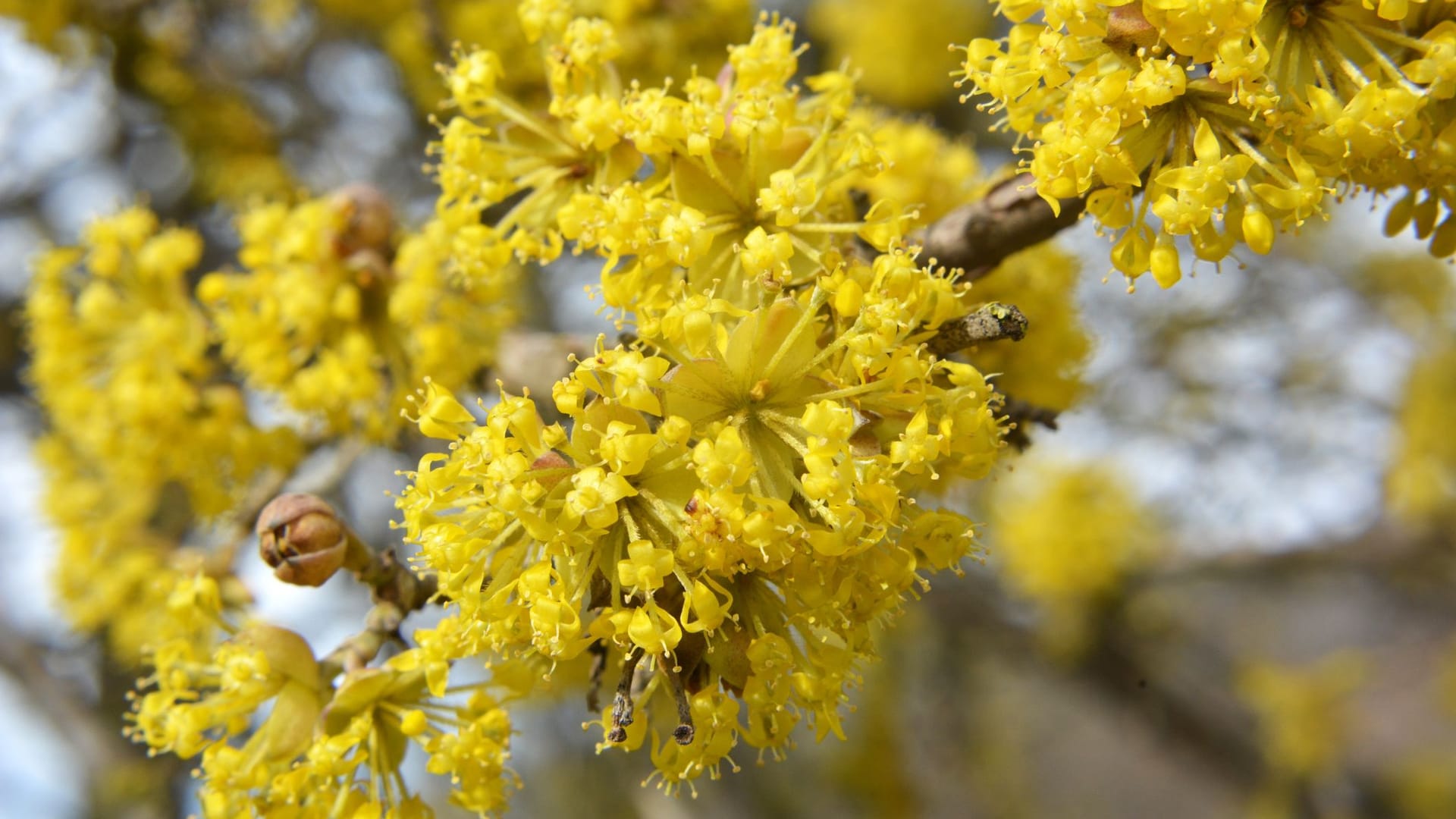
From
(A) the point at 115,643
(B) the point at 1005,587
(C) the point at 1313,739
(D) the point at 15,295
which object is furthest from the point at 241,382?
(C) the point at 1313,739

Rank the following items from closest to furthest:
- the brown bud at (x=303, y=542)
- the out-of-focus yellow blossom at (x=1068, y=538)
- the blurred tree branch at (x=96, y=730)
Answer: the brown bud at (x=303, y=542) < the blurred tree branch at (x=96, y=730) < the out-of-focus yellow blossom at (x=1068, y=538)

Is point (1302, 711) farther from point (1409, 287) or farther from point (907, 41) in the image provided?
point (907, 41)

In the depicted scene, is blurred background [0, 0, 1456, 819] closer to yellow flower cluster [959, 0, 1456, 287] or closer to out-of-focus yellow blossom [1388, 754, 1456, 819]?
out-of-focus yellow blossom [1388, 754, 1456, 819]

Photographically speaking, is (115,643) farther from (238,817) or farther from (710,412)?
(710,412)

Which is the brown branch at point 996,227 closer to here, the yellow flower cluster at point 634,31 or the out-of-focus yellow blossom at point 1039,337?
the out-of-focus yellow blossom at point 1039,337

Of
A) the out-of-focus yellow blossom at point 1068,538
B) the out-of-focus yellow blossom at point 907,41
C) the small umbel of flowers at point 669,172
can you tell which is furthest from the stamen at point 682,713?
the out-of-focus yellow blossom at point 907,41

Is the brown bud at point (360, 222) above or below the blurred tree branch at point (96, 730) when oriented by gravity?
above
